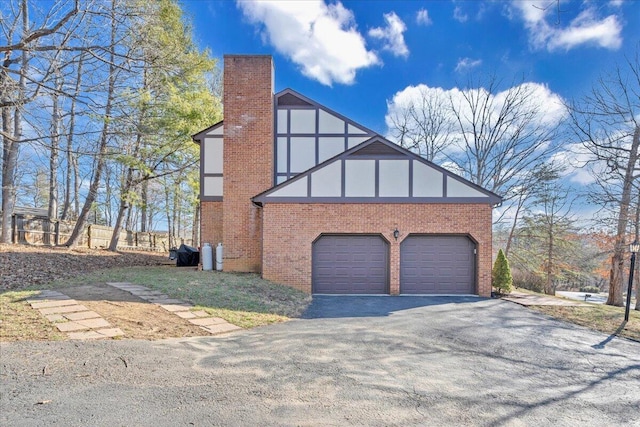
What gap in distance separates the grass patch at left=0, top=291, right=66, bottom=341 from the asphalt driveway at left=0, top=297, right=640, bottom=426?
1.27 ft

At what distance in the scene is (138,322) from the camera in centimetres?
579

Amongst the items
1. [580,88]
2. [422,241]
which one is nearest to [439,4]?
[422,241]

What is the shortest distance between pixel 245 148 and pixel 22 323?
8219mm

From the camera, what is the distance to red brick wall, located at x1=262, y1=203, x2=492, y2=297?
34.0 feet

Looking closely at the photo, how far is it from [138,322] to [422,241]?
26.4 feet

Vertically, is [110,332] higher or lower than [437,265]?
lower

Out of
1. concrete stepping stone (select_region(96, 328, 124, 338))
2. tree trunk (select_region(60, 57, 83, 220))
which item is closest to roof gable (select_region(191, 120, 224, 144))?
tree trunk (select_region(60, 57, 83, 220))

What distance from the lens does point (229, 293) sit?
834cm

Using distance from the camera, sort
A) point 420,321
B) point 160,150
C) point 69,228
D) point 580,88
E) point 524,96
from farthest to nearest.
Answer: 1. point 524,96
2. point 69,228
3. point 160,150
4. point 580,88
5. point 420,321

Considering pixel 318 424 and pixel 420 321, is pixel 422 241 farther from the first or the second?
pixel 318 424

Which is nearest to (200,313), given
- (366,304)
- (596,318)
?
(366,304)

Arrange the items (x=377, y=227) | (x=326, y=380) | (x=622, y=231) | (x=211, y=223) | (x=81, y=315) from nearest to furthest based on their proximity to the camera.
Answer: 1. (x=326, y=380)
2. (x=81, y=315)
3. (x=377, y=227)
4. (x=211, y=223)
5. (x=622, y=231)

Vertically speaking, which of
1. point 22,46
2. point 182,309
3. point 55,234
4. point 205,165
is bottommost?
point 182,309

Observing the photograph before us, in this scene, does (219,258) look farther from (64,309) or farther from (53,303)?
(64,309)
